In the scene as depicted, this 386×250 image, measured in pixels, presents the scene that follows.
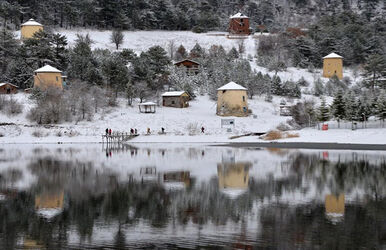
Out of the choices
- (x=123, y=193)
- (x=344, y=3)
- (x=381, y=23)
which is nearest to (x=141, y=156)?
(x=123, y=193)

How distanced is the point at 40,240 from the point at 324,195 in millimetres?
11935

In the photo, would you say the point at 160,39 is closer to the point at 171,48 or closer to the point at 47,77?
the point at 171,48

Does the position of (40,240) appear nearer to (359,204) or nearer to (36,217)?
(36,217)

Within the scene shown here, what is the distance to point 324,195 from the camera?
893 inches

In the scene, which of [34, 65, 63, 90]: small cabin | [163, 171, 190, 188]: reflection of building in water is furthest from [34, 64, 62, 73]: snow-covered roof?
[163, 171, 190, 188]: reflection of building in water

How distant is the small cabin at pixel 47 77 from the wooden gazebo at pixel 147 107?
1076 centimetres

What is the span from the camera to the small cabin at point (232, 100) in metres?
72.4

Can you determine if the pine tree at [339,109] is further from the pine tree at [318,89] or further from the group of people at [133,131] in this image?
the pine tree at [318,89]

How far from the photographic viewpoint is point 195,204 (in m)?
21.1

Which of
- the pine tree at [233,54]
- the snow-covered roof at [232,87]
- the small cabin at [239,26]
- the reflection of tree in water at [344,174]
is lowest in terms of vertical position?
the reflection of tree in water at [344,174]

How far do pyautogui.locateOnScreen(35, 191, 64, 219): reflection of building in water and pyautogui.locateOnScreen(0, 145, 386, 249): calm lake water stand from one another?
0.04m

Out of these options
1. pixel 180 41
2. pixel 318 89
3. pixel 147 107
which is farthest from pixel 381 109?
pixel 180 41

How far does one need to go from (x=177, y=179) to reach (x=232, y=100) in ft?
151

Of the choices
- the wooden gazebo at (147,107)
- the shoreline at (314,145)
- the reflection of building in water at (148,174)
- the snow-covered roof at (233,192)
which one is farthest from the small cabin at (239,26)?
the snow-covered roof at (233,192)
